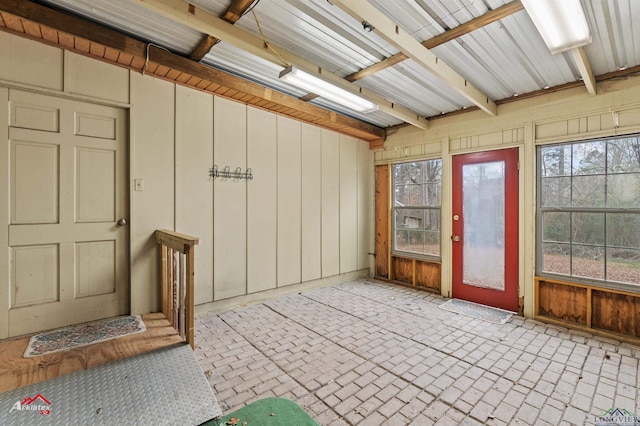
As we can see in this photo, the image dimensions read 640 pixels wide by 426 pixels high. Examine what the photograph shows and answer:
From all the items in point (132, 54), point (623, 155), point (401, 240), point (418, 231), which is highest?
point (132, 54)

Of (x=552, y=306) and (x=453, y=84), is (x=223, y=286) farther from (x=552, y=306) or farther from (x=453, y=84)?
(x=552, y=306)

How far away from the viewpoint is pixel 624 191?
3.15 m

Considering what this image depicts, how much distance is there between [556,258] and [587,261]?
289 millimetres

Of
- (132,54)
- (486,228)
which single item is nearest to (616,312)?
(486,228)

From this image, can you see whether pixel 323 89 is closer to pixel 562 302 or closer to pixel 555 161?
pixel 555 161

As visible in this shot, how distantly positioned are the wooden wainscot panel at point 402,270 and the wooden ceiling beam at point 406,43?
2843mm

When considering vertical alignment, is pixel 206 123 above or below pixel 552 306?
above

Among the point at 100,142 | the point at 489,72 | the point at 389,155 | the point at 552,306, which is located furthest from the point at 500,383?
the point at 100,142

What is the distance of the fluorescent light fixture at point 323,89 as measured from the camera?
9.38 feet

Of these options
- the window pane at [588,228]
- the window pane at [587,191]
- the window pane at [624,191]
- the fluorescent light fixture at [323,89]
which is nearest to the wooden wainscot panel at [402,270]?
the window pane at [588,228]

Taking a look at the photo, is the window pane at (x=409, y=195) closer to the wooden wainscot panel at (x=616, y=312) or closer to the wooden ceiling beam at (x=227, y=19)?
the wooden wainscot panel at (x=616, y=312)

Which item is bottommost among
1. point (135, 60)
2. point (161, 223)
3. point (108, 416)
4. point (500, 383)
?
point (500, 383)

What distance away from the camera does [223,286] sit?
3840 mm

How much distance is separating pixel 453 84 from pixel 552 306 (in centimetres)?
301
